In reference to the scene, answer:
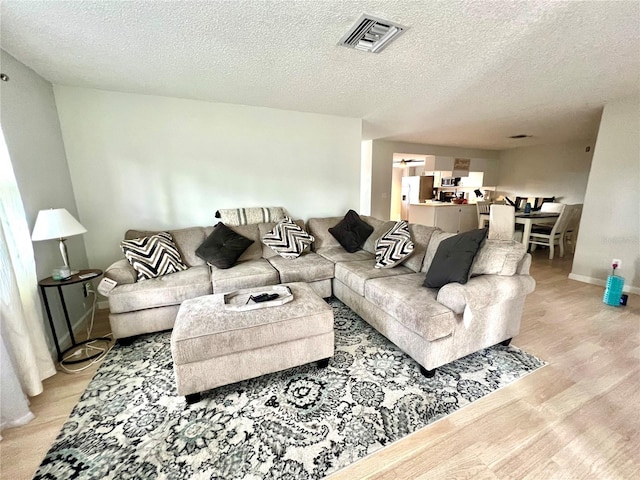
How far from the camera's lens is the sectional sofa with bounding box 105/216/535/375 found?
5.62 ft

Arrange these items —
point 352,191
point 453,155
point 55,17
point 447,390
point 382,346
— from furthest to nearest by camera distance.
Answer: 1. point 453,155
2. point 352,191
3. point 382,346
4. point 447,390
5. point 55,17

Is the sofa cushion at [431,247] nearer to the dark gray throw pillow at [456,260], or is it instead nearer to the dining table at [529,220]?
the dark gray throw pillow at [456,260]

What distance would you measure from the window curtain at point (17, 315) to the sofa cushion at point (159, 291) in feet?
1.47

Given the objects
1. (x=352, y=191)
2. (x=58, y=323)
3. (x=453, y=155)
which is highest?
(x=453, y=155)

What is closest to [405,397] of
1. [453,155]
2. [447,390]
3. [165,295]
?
[447,390]

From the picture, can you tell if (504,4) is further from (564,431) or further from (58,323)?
(58,323)

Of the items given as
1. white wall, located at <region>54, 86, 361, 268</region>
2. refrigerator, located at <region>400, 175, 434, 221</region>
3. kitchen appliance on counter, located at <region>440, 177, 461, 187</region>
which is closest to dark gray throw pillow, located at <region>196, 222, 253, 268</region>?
white wall, located at <region>54, 86, 361, 268</region>

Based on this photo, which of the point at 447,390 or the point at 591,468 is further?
the point at 447,390

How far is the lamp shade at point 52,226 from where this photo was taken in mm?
1800

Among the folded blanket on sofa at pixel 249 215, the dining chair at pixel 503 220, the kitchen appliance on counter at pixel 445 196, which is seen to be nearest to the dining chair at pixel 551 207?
the kitchen appliance on counter at pixel 445 196

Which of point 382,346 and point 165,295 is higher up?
point 165,295

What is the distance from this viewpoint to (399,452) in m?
1.27

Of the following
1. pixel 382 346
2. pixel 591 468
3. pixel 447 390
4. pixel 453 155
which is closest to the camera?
pixel 591 468

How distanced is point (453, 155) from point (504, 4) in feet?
19.0
